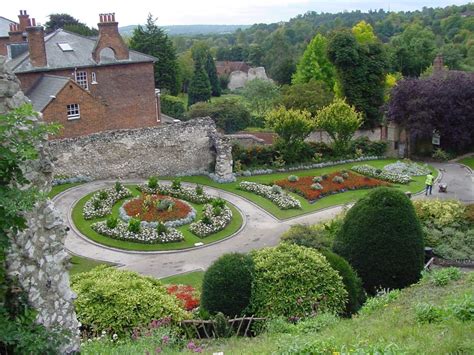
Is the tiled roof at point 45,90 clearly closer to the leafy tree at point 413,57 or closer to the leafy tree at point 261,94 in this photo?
the leafy tree at point 261,94

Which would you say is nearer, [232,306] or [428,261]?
[232,306]

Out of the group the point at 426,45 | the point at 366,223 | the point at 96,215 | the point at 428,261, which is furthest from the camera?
the point at 426,45

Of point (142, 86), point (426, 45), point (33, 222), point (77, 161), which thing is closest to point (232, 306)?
point (33, 222)

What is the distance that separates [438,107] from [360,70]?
45.0 feet

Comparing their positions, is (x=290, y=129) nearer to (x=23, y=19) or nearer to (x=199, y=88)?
(x=23, y=19)

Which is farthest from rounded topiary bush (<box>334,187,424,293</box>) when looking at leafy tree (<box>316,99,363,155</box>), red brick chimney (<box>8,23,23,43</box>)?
red brick chimney (<box>8,23,23,43</box>)

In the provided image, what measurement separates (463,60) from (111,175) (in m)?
65.8

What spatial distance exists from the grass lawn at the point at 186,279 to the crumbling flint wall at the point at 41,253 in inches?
413

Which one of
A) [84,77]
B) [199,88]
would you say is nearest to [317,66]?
[199,88]

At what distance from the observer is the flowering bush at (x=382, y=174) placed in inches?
1235

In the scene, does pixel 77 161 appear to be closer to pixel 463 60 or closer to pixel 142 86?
pixel 142 86

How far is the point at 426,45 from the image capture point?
73.2 metres

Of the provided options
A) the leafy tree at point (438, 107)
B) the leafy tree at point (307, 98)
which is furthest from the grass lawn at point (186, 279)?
the leafy tree at point (307, 98)

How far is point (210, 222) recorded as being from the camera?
77.2 ft
